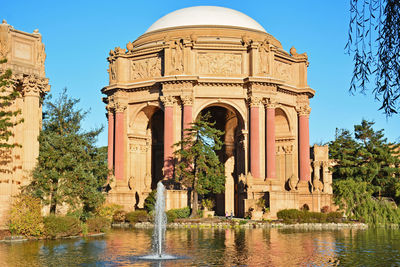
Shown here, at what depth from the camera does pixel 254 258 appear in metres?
20.4

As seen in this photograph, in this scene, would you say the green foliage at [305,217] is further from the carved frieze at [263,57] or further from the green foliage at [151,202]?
the carved frieze at [263,57]

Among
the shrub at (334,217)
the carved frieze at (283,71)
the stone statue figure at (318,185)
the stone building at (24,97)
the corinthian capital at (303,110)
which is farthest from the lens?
the corinthian capital at (303,110)

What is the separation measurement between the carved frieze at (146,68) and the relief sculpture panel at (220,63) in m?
4.15

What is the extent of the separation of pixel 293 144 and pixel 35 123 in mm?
36357

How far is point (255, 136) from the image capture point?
54781mm

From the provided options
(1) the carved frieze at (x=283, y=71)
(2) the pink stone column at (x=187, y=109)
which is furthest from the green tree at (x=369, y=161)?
(2) the pink stone column at (x=187, y=109)

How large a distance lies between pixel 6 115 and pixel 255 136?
103 feet

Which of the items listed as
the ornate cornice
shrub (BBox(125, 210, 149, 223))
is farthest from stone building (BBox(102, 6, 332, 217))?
shrub (BBox(125, 210, 149, 223))

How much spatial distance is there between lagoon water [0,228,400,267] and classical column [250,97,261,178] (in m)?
24.9

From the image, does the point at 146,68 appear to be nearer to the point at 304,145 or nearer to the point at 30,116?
the point at 304,145

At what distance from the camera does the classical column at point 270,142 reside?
2156 inches

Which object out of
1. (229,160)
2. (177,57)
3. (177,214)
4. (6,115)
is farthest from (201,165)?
(6,115)

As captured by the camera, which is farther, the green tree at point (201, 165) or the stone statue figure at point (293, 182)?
the stone statue figure at point (293, 182)

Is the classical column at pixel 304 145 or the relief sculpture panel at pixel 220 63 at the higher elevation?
the relief sculpture panel at pixel 220 63
